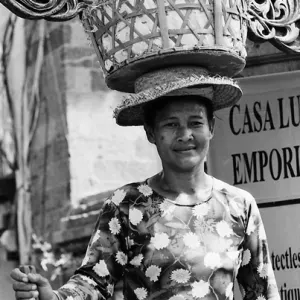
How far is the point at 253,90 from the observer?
5.01 meters

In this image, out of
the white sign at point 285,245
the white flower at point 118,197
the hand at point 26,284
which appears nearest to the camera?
the hand at point 26,284

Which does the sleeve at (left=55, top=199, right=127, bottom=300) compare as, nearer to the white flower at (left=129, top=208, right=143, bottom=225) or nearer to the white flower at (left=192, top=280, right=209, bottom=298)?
the white flower at (left=129, top=208, right=143, bottom=225)

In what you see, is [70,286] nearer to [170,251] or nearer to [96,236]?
[96,236]

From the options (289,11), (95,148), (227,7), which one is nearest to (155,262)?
(227,7)

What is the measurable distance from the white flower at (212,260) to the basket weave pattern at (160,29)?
2.13 ft

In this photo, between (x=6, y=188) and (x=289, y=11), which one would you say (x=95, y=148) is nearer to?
(x=6, y=188)

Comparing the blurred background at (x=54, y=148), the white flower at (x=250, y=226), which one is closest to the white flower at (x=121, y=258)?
the white flower at (x=250, y=226)

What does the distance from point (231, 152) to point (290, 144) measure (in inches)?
10.7

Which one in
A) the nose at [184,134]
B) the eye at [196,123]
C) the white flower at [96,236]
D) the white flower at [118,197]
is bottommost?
the white flower at [96,236]

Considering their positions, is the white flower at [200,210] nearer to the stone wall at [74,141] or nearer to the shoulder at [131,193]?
the shoulder at [131,193]

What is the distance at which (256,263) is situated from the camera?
3545 mm

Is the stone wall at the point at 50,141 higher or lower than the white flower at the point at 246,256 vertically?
higher

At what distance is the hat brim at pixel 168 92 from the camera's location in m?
3.39

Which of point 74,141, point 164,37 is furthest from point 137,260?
point 74,141
